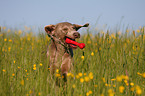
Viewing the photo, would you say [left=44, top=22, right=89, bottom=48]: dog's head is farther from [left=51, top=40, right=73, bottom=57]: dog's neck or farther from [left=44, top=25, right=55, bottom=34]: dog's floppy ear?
[left=51, top=40, right=73, bottom=57]: dog's neck

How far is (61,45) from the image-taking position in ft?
13.7

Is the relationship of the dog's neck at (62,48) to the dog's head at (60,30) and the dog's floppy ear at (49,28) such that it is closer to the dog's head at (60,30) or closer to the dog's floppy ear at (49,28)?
the dog's head at (60,30)

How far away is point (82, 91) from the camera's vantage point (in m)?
2.78

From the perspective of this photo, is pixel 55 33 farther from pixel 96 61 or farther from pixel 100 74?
pixel 100 74

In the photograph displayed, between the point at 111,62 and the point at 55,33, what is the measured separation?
156cm

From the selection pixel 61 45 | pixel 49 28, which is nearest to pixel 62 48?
pixel 61 45

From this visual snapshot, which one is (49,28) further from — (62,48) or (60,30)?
(62,48)

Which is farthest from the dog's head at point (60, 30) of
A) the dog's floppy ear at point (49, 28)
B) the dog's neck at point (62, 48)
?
the dog's neck at point (62, 48)

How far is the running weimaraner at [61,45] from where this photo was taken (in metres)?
4.02

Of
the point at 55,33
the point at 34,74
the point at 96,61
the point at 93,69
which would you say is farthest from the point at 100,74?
the point at 55,33

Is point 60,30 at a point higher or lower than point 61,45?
higher

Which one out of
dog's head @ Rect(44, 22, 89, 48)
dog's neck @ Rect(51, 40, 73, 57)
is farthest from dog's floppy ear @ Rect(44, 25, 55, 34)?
dog's neck @ Rect(51, 40, 73, 57)

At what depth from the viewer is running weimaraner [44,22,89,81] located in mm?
4016

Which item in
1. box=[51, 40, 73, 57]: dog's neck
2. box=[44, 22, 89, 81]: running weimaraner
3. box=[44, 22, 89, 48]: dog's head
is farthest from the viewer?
box=[44, 22, 89, 48]: dog's head
